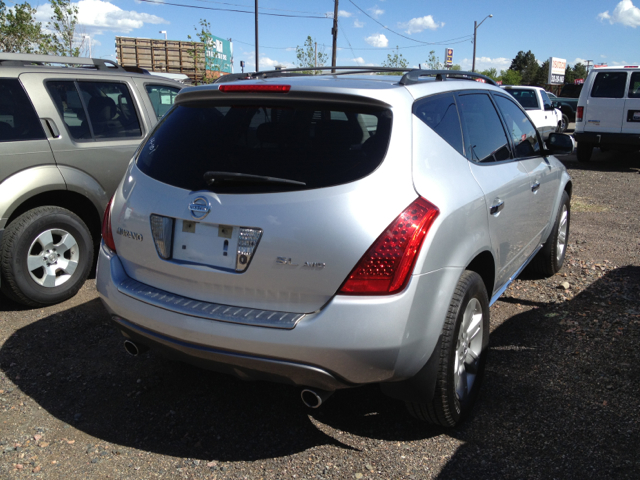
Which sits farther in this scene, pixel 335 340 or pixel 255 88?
pixel 255 88

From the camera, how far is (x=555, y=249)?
510cm

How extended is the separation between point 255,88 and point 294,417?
5.73 ft

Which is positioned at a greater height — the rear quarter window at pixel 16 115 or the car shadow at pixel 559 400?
the rear quarter window at pixel 16 115

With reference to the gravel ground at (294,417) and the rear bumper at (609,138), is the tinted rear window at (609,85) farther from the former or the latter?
the gravel ground at (294,417)

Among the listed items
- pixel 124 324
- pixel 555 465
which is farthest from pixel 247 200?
pixel 555 465

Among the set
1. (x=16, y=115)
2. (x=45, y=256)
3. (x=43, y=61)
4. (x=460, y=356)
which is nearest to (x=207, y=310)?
(x=460, y=356)

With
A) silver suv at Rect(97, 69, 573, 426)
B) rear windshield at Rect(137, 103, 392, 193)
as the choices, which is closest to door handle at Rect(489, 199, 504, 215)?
silver suv at Rect(97, 69, 573, 426)

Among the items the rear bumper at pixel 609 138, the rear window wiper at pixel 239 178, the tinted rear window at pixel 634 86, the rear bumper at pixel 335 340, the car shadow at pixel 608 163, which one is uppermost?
the tinted rear window at pixel 634 86

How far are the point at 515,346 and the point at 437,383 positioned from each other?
1.55m

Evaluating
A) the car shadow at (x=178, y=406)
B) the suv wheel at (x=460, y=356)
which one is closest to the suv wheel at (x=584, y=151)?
the suv wheel at (x=460, y=356)

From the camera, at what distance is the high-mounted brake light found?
8.30ft

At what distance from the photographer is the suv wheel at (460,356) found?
99.1 inches

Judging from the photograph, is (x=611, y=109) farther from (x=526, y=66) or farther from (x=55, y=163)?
(x=526, y=66)

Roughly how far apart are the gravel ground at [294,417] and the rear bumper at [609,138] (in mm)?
9796
